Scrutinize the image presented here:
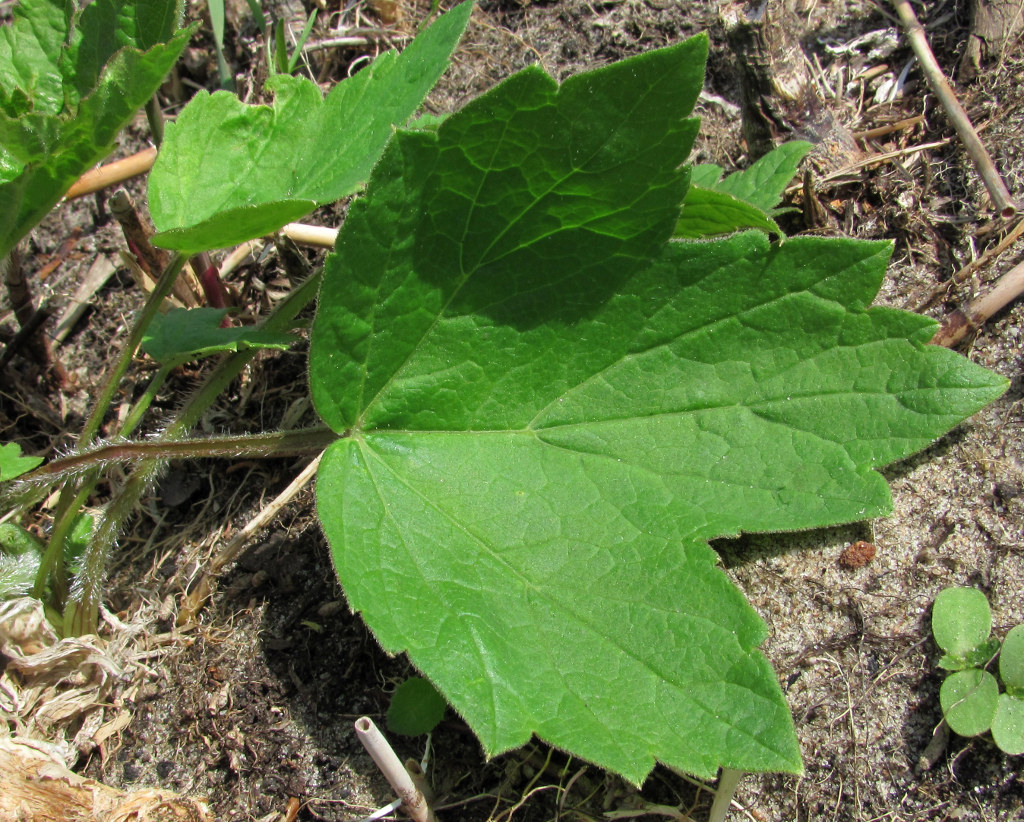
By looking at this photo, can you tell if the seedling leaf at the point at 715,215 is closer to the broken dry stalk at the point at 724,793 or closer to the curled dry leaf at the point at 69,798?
the broken dry stalk at the point at 724,793

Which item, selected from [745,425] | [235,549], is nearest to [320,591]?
[235,549]

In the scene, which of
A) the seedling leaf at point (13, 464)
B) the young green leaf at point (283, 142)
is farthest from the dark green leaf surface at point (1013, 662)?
the seedling leaf at point (13, 464)

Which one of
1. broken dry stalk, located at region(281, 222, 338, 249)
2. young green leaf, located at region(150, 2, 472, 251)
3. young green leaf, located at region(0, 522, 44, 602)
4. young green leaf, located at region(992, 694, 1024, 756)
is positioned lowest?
young green leaf, located at region(992, 694, 1024, 756)

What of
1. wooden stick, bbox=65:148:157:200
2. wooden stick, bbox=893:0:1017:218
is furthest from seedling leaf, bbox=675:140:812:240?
wooden stick, bbox=65:148:157:200

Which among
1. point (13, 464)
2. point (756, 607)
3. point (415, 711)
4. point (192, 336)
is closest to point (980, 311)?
point (756, 607)

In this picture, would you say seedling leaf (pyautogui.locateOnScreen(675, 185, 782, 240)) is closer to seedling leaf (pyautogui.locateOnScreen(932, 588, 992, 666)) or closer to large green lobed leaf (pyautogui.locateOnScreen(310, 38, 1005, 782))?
large green lobed leaf (pyautogui.locateOnScreen(310, 38, 1005, 782))

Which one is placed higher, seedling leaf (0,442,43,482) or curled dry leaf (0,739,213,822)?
seedling leaf (0,442,43,482)

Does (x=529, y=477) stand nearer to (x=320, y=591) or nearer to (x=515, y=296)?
(x=515, y=296)

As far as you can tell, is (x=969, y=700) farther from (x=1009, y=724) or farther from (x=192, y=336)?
(x=192, y=336)
